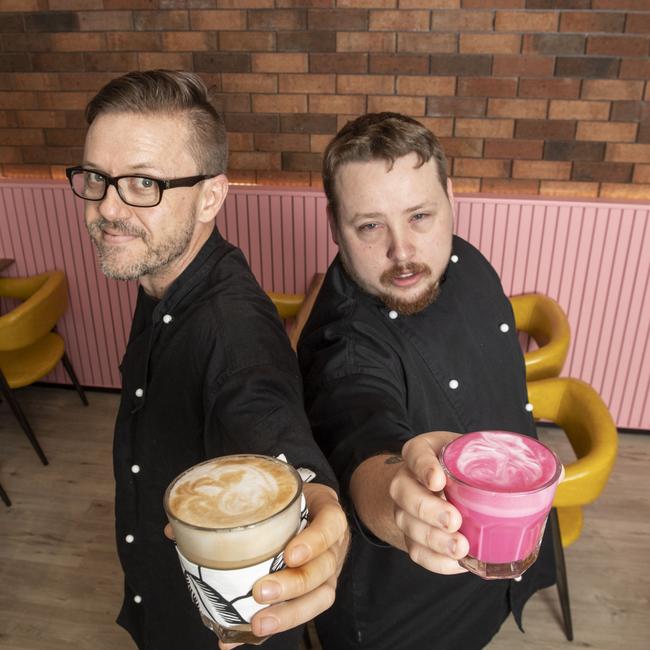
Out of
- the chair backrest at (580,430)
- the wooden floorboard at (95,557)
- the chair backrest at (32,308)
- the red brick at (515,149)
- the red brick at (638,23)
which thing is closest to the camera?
the chair backrest at (580,430)

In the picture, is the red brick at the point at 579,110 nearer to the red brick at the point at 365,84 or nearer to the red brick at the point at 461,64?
the red brick at the point at 461,64

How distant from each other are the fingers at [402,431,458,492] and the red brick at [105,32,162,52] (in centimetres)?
323

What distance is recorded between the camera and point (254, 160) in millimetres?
3748

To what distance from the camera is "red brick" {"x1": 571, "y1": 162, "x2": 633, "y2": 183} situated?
3.46m

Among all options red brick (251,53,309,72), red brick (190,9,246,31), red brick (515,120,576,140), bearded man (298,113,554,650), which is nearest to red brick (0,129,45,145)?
red brick (190,9,246,31)

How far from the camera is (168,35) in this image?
139 inches

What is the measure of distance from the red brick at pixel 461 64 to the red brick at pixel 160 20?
4.33 feet

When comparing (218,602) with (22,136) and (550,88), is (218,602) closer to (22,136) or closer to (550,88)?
(550,88)

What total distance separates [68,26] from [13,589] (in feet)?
9.37

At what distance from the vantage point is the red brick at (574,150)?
344cm

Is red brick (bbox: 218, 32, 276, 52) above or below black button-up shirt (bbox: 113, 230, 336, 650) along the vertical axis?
above

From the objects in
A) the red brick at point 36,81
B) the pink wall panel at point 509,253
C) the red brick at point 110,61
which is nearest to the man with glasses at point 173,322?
the pink wall panel at point 509,253

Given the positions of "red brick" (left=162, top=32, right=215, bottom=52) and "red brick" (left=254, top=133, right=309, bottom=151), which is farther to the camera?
"red brick" (left=254, top=133, right=309, bottom=151)

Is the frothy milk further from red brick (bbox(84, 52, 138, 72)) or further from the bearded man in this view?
red brick (bbox(84, 52, 138, 72))
